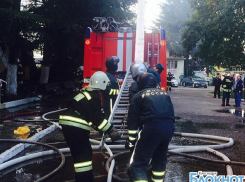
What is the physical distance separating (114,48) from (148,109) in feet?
19.9

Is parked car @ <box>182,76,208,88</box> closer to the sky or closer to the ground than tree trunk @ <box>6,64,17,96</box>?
closer to the ground

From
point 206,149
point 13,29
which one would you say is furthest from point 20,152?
point 13,29

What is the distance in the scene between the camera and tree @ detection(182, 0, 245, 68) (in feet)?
73.5

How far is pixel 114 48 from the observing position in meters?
9.27

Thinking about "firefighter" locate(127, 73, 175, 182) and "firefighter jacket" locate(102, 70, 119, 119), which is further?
"firefighter jacket" locate(102, 70, 119, 119)

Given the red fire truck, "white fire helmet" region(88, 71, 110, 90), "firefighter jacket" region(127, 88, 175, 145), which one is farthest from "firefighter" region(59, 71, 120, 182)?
the red fire truck

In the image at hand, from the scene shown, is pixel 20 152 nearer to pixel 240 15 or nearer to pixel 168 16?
pixel 240 15

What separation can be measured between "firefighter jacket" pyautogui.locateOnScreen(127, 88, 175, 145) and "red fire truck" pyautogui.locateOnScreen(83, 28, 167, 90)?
18.7 feet

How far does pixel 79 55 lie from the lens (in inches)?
720

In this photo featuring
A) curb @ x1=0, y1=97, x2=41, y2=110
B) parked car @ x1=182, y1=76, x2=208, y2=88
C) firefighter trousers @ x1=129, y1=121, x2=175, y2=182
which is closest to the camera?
firefighter trousers @ x1=129, y1=121, x2=175, y2=182

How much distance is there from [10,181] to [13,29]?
9157mm

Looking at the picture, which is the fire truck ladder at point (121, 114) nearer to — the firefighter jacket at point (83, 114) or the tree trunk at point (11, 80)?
the firefighter jacket at point (83, 114)

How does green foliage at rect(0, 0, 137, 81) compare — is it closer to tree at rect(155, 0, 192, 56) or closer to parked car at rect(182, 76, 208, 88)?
parked car at rect(182, 76, 208, 88)

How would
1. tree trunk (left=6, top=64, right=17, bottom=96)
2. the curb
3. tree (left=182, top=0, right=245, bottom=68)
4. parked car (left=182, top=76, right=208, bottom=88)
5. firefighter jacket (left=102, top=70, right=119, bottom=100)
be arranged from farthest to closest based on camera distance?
parked car (left=182, top=76, right=208, bottom=88), tree (left=182, top=0, right=245, bottom=68), tree trunk (left=6, top=64, right=17, bottom=96), the curb, firefighter jacket (left=102, top=70, right=119, bottom=100)
